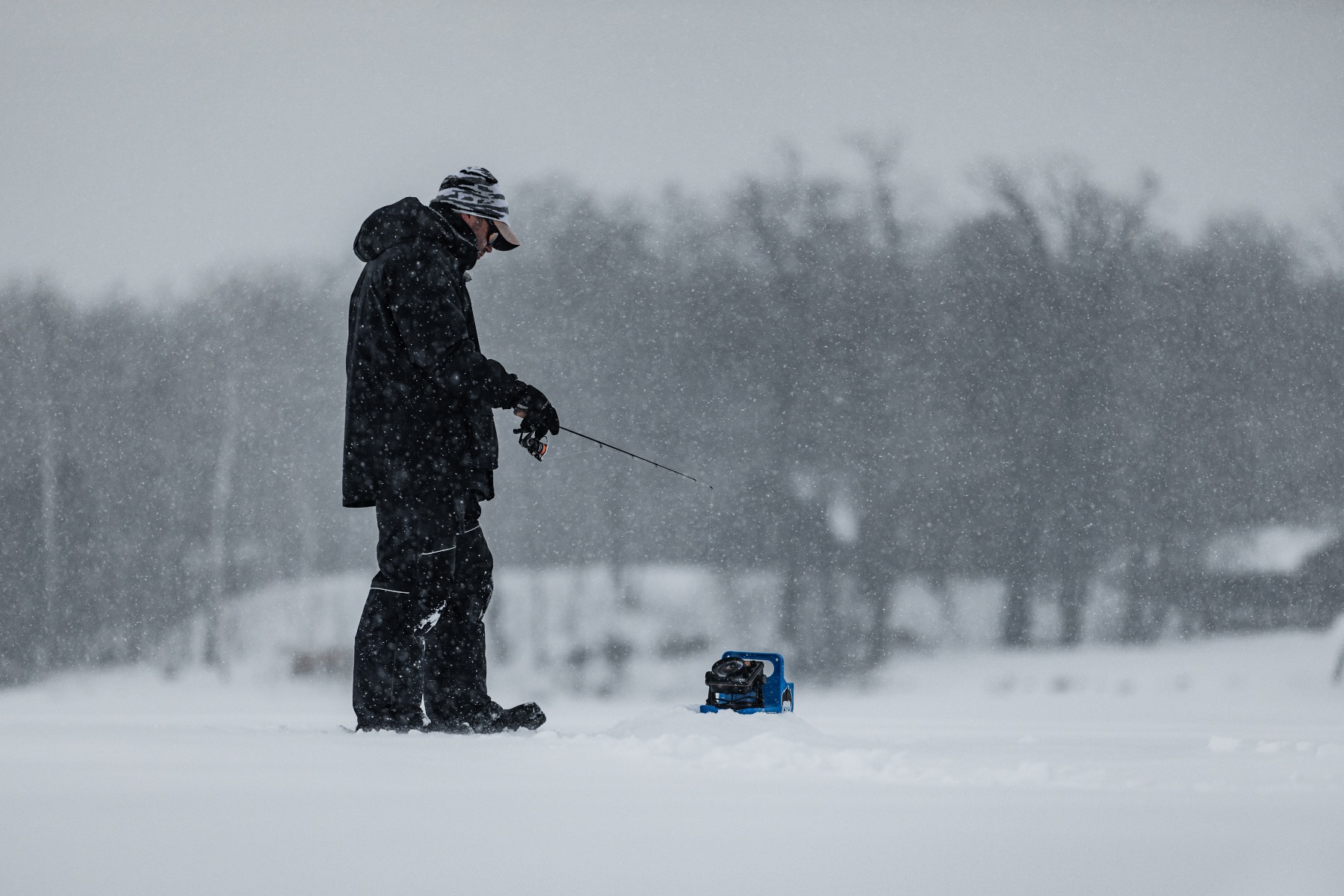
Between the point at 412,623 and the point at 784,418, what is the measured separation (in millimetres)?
3057

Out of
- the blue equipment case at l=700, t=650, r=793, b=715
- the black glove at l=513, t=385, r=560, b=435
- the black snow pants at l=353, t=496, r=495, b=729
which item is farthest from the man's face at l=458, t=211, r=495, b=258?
the blue equipment case at l=700, t=650, r=793, b=715

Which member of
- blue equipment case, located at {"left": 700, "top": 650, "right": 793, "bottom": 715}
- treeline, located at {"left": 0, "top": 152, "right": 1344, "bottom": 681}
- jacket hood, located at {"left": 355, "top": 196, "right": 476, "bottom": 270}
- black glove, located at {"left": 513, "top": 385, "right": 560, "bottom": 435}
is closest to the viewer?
black glove, located at {"left": 513, "top": 385, "right": 560, "bottom": 435}

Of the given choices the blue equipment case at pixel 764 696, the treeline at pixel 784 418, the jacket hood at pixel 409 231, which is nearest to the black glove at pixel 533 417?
the jacket hood at pixel 409 231

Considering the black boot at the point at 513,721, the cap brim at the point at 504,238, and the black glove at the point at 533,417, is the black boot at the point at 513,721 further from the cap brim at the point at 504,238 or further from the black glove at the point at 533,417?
the cap brim at the point at 504,238

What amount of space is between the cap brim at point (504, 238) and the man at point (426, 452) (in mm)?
29

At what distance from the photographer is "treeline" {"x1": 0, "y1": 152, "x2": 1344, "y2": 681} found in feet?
17.0

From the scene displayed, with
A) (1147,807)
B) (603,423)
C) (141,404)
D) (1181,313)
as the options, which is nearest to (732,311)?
(603,423)

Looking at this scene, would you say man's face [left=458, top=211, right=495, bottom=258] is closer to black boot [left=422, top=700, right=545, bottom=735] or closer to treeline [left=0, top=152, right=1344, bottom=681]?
black boot [left=422, top=700, right=545, bottom=735]

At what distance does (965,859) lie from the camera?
61.4 inches

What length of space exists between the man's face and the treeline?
253 cm

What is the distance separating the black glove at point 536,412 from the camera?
2.38 meters

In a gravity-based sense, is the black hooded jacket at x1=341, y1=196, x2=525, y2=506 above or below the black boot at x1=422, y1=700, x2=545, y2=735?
above

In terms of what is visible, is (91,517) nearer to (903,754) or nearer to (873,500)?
(873,500)

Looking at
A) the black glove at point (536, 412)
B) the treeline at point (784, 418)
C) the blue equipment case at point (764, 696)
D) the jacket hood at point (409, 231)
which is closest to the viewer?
the black glove at point (536, 412)
